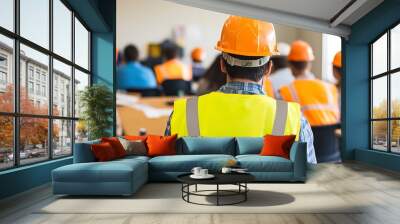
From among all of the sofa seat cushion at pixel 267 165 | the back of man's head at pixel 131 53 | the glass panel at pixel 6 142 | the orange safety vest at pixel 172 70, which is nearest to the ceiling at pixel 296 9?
the orange safety vest at pixel 172 70

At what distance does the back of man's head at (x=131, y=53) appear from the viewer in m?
8.66

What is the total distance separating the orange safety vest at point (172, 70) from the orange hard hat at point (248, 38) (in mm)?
887

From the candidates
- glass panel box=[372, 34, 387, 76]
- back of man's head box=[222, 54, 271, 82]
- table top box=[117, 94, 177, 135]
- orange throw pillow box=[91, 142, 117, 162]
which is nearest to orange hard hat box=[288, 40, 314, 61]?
back of man's head box=[222, 54, 271, 82]

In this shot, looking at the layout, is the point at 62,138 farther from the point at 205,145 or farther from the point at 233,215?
the point at 233,215

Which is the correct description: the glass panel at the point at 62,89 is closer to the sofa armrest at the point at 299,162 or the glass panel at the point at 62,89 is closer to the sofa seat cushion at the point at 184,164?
the sofa seat cushion at the point at 184,164

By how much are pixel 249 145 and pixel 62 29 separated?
3645 millimetres

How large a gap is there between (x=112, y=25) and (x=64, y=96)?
225 centimetres

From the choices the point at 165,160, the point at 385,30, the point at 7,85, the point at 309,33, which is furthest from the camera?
the point at 309,33

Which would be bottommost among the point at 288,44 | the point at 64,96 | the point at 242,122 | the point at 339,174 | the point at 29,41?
the point at 339,174

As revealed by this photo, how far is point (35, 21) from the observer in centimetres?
573

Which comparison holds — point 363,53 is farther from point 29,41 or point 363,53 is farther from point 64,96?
point 29,41

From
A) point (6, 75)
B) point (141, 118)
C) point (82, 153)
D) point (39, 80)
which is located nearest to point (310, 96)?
point (141, 118)

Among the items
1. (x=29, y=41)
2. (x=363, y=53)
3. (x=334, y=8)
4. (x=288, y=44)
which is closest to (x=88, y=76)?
(x=29, y=41)

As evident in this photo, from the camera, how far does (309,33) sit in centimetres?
885
